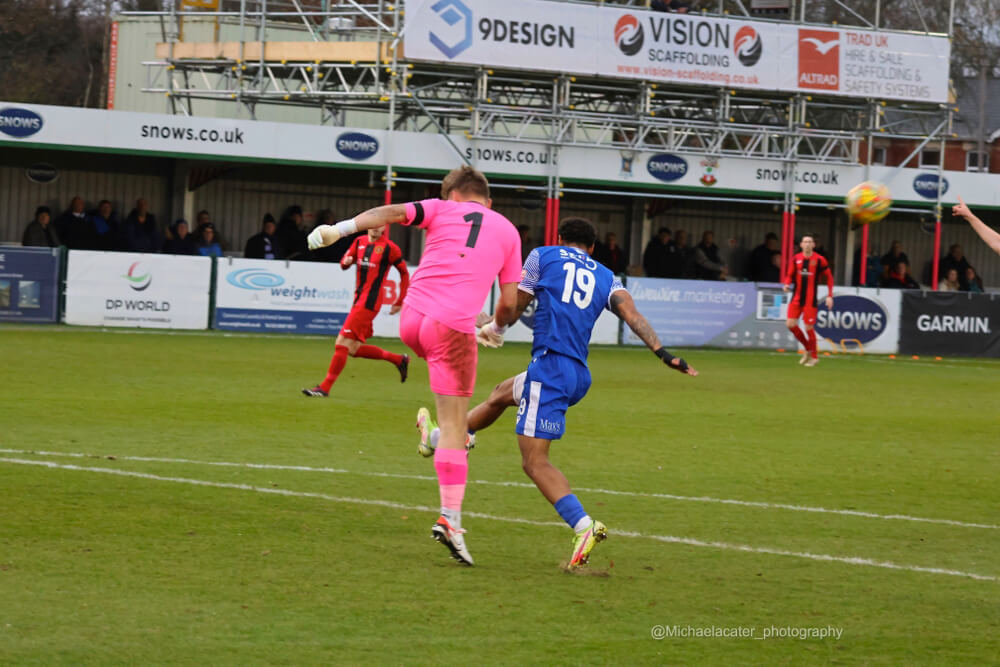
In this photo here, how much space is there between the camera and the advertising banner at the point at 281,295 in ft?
84.6

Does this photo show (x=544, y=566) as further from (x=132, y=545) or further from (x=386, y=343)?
(x=386, y=343)

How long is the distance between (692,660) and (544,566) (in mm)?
1800

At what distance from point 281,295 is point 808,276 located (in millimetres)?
9924

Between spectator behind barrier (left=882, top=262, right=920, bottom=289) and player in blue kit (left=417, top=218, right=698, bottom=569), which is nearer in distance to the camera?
player in blue kit (left=417, top=218, right=698, bottom=569)

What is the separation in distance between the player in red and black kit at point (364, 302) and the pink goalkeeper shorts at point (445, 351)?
8134 mm

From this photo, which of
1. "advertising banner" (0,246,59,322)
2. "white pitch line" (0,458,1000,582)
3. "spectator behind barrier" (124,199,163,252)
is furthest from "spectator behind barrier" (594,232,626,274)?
"white pitch line" (0,458,1000,582)

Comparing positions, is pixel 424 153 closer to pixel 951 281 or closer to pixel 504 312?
pixel 951 281

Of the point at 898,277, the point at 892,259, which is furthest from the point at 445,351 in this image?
the point at 892,259

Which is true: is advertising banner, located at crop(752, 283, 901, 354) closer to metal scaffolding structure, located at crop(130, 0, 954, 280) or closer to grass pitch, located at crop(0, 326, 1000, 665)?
metal scaffolding structure, located at crop(130, 0, 954, 280)

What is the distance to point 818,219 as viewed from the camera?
127ft

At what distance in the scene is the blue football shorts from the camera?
7242mm

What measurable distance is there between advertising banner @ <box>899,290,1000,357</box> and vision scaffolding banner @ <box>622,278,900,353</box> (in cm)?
36

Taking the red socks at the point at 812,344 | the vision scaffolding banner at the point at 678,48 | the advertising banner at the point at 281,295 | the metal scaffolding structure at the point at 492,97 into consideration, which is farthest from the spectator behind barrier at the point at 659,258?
the advertising banner at the point at 281,295

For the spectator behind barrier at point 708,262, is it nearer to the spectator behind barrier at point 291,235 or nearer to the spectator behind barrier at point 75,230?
the spectator behind barrier at point 291,235
